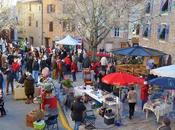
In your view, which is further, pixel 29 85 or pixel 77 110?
pixel 29 85

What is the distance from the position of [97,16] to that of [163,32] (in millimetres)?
5766

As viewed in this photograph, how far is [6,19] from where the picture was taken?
50188 mm

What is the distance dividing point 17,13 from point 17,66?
133ft

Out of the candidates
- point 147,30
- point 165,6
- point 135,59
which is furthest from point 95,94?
point 147,30

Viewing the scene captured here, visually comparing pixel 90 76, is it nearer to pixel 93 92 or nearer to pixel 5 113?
pixel 93 92

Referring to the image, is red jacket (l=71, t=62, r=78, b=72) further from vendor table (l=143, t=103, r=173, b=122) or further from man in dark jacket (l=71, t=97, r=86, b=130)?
man in dark jacket (l=71, t=97, r=86, b=130)

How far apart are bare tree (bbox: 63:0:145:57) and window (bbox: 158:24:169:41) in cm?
305

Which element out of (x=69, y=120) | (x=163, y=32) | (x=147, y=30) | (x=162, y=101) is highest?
(x=147, y=30)

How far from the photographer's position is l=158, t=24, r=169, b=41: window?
100ft

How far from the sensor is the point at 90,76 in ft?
73.8

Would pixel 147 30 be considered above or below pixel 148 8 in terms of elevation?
below

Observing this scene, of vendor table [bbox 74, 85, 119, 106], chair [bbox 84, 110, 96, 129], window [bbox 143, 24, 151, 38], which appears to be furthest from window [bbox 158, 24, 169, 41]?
chair [bbox 84, 110, 96, 129]

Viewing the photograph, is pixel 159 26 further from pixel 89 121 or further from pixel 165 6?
pixel 89 121

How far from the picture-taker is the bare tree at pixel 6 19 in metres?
48.2
